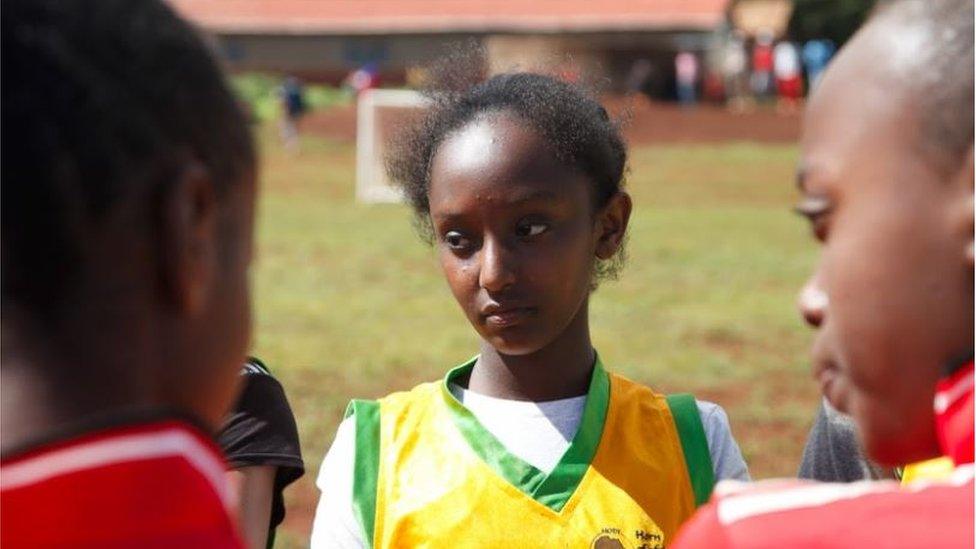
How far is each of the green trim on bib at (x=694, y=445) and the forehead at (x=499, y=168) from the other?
1.57ft

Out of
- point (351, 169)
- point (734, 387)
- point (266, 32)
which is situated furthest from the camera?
point (266, 32)

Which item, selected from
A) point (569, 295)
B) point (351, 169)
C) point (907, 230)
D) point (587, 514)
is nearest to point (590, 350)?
point (569, 295)

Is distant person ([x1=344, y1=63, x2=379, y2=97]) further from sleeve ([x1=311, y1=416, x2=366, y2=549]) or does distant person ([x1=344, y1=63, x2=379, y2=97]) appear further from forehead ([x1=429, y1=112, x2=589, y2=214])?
sleeve ([x1=311, y1=416, x2=366, y2=549])

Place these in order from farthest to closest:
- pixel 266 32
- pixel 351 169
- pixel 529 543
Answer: pixel 266 32 → pixel 351 169 → pixel 529 543

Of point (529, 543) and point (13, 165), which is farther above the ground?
point (13, 165)

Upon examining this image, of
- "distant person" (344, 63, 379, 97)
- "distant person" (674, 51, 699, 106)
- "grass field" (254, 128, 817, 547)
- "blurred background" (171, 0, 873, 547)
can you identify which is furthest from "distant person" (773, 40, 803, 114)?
"grass field" (254, 128, 817, 547)

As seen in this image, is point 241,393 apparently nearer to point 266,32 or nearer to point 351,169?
point 351,169

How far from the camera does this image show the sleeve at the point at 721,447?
301cm

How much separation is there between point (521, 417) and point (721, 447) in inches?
15.8

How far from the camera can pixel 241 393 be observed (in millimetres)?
2994

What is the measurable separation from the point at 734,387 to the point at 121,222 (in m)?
9.14

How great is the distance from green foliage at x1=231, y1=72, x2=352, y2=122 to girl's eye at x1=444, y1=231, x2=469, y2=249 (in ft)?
120

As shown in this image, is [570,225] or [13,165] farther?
[570,225]

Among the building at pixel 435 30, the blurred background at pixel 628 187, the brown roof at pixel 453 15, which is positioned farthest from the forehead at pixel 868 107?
the brown roof at pixel 453 15
